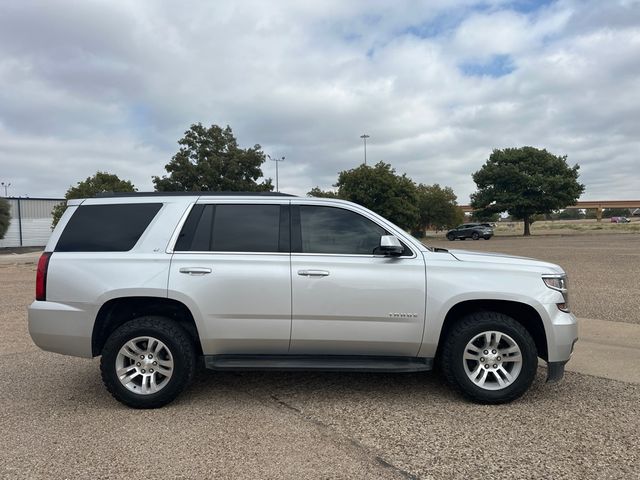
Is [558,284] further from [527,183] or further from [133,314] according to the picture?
[527,183]

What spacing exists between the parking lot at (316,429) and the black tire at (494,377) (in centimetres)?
11

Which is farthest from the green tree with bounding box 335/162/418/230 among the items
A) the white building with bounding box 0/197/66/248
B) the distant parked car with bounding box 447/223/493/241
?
the white building with bounding box 0/197/66/248

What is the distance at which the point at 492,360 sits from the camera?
4.41 metres

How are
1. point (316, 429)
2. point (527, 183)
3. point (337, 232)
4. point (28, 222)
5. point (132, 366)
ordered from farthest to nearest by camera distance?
1. point (28, 222)
2. point (527, 183)
3. point (337, 232)
4. point (132, 366)
5. point (316, 429)

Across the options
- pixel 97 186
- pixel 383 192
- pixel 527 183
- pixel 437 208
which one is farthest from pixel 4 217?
pixel 527 183

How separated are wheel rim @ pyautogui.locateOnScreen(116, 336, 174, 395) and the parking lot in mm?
224

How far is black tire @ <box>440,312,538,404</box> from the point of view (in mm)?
4359

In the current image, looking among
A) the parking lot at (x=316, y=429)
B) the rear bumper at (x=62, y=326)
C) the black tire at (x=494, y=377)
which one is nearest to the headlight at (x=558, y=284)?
the black tire at (x=494, y=377)

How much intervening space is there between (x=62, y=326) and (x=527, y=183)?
47454mm

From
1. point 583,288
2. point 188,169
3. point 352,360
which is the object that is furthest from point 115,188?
point 352,360

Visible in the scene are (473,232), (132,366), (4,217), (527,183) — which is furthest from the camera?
(527,183)

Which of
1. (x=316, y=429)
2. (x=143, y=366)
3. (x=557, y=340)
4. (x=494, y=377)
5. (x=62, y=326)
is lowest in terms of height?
(x=316, y=429)

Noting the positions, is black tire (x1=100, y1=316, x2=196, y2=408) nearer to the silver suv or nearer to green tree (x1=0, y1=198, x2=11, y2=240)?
the silver suv

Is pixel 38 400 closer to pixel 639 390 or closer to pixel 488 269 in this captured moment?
pixel 488 269
